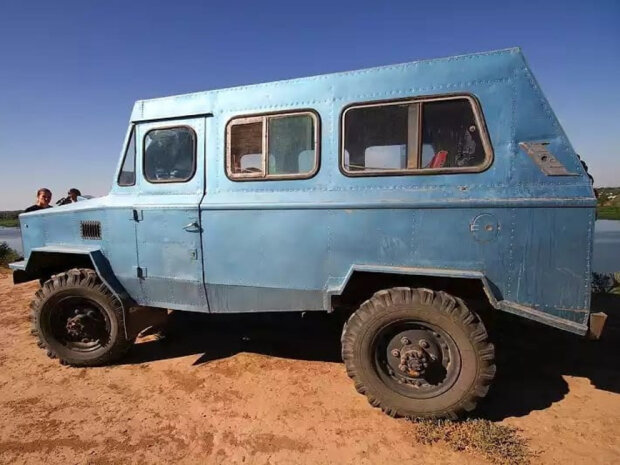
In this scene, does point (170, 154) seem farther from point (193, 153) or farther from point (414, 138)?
point (414, 138)

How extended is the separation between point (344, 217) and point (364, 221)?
0.20 meters

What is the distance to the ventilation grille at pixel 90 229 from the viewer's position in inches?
170

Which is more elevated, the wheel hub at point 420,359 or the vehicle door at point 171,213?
the vehicle door at point 171,213

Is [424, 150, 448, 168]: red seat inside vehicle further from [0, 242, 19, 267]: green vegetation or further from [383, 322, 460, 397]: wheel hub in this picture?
[0, 242, 19, 267]: green vegetation

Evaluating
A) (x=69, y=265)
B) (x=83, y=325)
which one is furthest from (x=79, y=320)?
(x=69, y=265)

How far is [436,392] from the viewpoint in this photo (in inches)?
126

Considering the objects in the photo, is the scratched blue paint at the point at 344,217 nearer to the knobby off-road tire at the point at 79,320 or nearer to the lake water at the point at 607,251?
the knobby off-road tire at the point at 79,320

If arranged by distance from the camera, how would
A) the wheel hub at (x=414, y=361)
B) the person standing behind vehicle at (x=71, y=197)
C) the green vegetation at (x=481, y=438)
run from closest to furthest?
1. the green vegetation at (x=481, y=438)
2. the wheel hub at (x=414, y=361)
3. the person standing behind vehicle at (x=71, y=197)

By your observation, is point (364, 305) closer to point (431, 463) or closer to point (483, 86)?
point (431, 463)

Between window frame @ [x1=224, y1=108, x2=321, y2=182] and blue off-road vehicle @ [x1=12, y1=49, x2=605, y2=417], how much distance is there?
0.6 inches

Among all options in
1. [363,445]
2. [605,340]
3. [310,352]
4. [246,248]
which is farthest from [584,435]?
[246,248]

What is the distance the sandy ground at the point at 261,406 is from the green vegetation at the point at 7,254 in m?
9.80

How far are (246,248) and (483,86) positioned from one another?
2.78 metres

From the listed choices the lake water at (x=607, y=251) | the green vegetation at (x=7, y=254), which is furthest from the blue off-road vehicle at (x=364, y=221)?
the green vegetation at (x=7, y=254)
